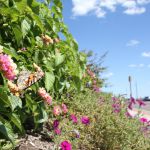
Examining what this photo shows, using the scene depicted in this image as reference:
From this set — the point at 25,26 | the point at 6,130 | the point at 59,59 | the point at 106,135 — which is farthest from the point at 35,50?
the point at 106,135

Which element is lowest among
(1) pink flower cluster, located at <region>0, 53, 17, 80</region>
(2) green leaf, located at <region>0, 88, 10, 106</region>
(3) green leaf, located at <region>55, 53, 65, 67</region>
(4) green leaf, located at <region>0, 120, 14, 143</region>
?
(4) green leaf, located at <region>0, 120, 14, 143</region>

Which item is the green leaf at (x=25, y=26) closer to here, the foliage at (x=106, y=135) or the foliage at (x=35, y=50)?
the foliage at (x=35, y=50)

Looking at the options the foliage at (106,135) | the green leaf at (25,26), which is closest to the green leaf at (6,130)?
the green leaf at (25,26)

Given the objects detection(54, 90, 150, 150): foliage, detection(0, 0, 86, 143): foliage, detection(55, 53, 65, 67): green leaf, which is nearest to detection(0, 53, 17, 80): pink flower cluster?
A: detection(0, 0, 86, 143): foliage

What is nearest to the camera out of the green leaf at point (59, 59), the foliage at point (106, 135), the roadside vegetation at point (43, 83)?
the roadside vegetation at point (43, 83)

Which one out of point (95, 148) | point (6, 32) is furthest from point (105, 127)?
point (6, 32)

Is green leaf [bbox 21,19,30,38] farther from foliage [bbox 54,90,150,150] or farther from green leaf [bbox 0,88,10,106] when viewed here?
foliage [bbox 54,90,150,150]

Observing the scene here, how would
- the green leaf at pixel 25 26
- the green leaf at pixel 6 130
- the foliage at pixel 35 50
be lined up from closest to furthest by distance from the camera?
the green leaf at pixel 6 130
the foliage at pixel 35 50
the green leaf at pixel 25 26

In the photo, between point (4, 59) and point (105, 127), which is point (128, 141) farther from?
point (4, 59)

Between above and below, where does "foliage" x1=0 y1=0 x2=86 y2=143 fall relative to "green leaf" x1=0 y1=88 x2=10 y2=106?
above

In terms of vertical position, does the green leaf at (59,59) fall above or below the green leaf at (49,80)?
above

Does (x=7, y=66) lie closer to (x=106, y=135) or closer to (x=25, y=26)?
(x=25, y=26)

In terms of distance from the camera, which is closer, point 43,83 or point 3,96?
point 3,96

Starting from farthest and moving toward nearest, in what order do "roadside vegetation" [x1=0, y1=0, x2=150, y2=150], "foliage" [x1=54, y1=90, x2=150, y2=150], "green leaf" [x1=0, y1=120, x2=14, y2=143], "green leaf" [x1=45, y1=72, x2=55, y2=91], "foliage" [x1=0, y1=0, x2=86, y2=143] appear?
"foliage" [x1=54, y1=90, x2=150, y2=150] → "green leaf" [x1=45, y1=72, x2=55, y2=91] → "foliage" [x1=0, y1=0, x2=86, y2=143] → "roadside vegetation" [x1=0, y1=0, x2=150, y2=150] → "green leaf" [x1=0, y1=120, x2=14, y2=143]
